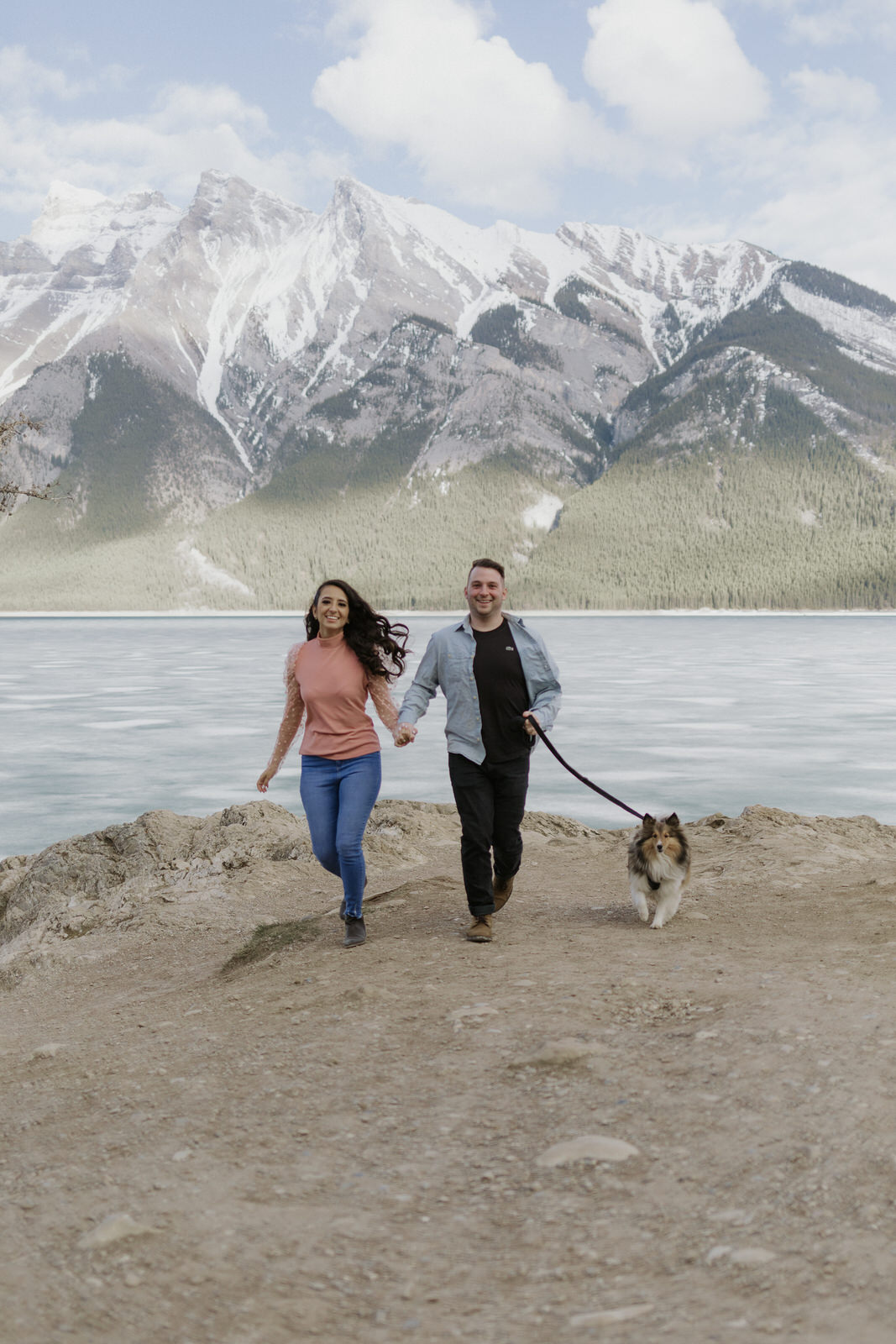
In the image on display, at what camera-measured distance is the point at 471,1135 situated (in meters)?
3.92

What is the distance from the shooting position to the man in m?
6.21

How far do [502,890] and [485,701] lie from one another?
138 centimetres

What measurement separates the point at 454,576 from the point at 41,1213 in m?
176

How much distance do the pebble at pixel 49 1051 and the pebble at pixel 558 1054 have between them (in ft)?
7.92

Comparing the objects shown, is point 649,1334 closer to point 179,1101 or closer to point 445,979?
point 179,1101

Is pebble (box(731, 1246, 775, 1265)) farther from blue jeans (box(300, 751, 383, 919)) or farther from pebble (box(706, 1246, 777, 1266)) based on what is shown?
blue jeans (box(300, 751, 383, 919))

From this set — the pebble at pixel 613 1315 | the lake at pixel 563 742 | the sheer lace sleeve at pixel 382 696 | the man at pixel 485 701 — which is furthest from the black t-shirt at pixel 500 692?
the lake at pixel 563 742

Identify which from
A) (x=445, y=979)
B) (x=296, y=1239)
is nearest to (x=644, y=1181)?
(x=296, y=1239)

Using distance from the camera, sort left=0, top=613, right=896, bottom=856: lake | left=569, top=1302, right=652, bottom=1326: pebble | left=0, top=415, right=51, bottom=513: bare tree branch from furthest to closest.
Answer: left=0, top=613, right=896, bottom=856: lake < left=0, top=415, right=51, bottom=513: bare tree branch < left=569, top=1302, right=652, bottom=1326: pebble

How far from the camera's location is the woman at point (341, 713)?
637 centimetres

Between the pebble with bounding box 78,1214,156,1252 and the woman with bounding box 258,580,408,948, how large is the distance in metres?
3.10

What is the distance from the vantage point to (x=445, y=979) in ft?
18.6

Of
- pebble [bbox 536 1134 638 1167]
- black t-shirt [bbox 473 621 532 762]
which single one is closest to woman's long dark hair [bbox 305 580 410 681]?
black t-shirt [bbox 473 621 532 762]

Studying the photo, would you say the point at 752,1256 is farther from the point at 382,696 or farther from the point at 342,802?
the point at 382,696
